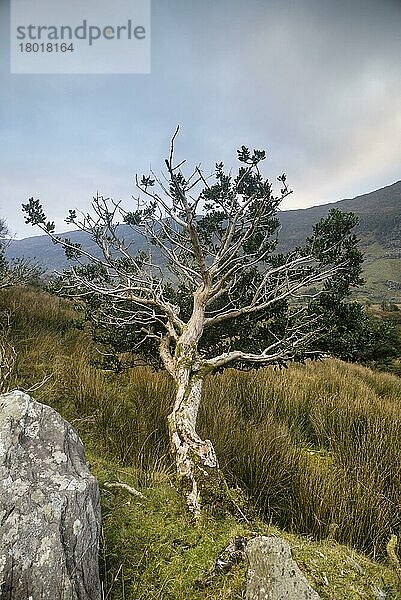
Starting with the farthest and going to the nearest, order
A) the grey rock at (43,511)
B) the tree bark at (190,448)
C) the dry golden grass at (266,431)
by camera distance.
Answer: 1. the dry golden grass at (266,431)
2. the tree bark at (190,448)
3. the grey rock at (43,511)

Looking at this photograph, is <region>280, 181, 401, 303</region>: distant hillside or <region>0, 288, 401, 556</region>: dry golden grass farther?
<region>280, 181, 401, 303</region>: distant hillside

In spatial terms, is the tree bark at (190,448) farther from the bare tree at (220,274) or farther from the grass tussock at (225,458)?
the bare tree at (220,274)

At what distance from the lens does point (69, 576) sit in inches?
64.9

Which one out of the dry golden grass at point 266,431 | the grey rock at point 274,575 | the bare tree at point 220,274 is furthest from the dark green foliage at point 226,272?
the grey rock at point 274,575

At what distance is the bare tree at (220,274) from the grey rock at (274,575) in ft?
6.01

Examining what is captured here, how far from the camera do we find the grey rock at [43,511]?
5.22 ft

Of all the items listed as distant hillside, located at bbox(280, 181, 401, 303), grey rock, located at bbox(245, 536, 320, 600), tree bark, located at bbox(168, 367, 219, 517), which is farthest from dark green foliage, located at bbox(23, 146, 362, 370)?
grey rock, located at bbox(245, 536, 320, 600)

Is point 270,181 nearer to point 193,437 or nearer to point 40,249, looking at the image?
point 193,437

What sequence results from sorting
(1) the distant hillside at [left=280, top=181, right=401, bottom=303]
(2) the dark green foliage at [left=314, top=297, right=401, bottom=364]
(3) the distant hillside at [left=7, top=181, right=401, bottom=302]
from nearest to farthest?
(2) the dark green foliage at [left=314, top=297, right=401, bottom=364], (3) the distant hillside at [left=7, top=181, right=401, bottom=302], (1) the distant hillside at [left=280, top=181, right=401, bottom=303]

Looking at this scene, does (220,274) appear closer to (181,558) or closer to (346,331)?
(346,331)

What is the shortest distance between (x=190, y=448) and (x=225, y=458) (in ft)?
3.70

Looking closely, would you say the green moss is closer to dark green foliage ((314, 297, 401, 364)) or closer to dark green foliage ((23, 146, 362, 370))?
dark green foliage ((23, 146, 362, 370))

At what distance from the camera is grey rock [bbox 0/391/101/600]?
159cm

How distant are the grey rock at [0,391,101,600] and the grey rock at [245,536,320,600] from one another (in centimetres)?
77
